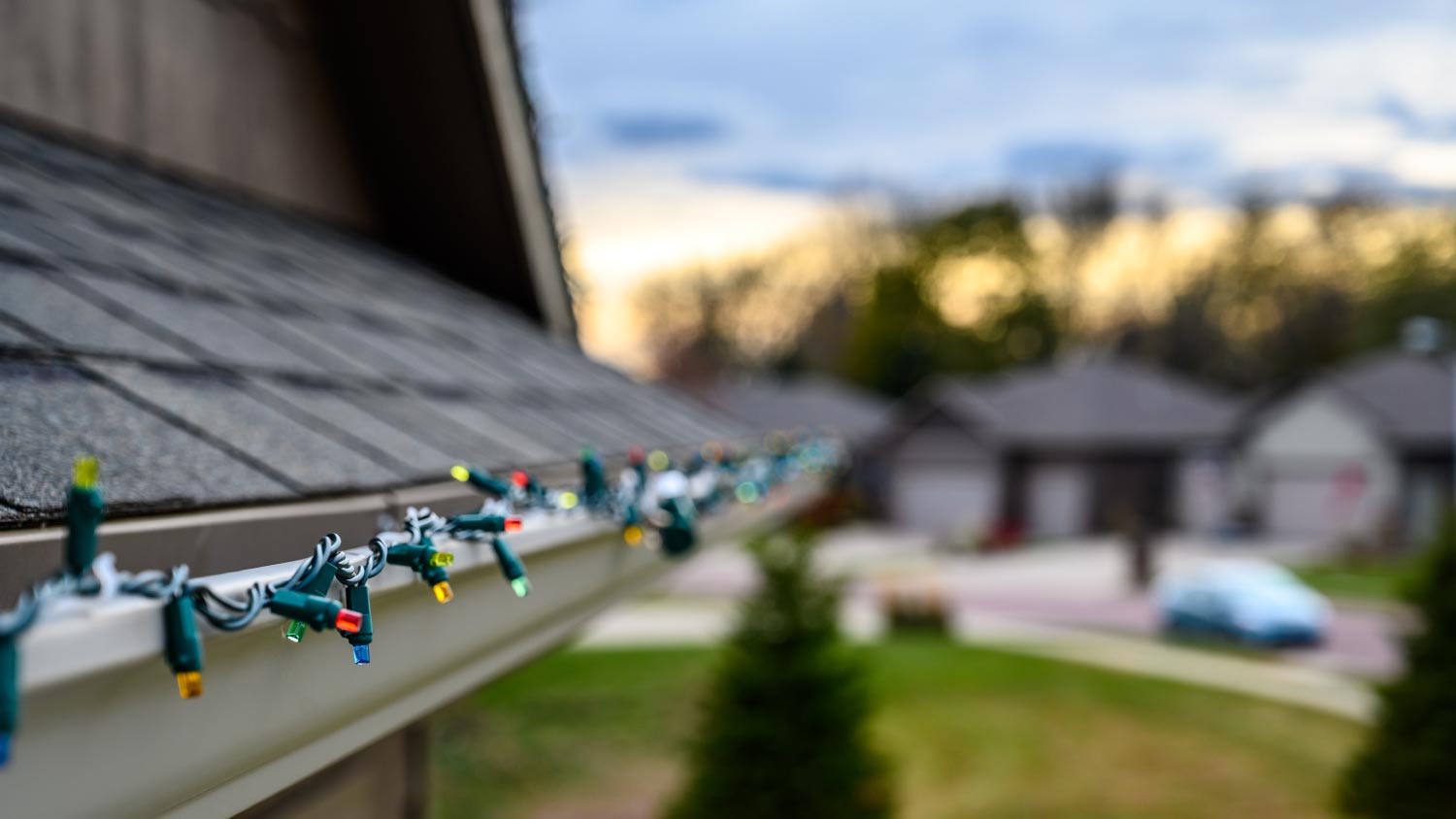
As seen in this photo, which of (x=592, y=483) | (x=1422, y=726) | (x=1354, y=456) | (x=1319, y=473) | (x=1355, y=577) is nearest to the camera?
(x=592, y=483)

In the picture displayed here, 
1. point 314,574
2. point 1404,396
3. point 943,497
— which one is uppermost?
point 314,574

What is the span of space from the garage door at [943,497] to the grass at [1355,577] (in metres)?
10.3

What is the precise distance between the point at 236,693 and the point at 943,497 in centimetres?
3713

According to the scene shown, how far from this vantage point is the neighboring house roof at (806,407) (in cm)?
4300

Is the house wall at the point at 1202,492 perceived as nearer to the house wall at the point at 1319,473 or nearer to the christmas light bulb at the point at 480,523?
the house wall at the point at 1319,473

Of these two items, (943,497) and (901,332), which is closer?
(943,497)

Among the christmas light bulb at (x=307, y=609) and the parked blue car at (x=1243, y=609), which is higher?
the christmas light bulb at (x=307, y=609)

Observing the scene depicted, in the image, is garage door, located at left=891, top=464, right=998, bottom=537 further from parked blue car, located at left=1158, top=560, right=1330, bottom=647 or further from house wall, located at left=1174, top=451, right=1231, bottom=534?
parked blue car, located at left=1158, top=560, right=1330, bottom=647

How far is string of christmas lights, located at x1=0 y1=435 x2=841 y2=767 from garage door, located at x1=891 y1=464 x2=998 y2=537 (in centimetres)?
3410

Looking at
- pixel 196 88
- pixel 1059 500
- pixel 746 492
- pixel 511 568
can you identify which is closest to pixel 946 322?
pixel 1059 500

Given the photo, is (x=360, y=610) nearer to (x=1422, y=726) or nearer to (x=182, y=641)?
(x=182, y=641)

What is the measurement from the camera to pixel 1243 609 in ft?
61.6

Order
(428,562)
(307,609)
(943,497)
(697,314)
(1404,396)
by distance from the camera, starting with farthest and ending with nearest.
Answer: (697,314) → (943,497) → (1404,396) → (428,562) → (307,609)

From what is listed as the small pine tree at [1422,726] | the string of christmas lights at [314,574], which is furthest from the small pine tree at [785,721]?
the string of christmas lights at [314,574]
